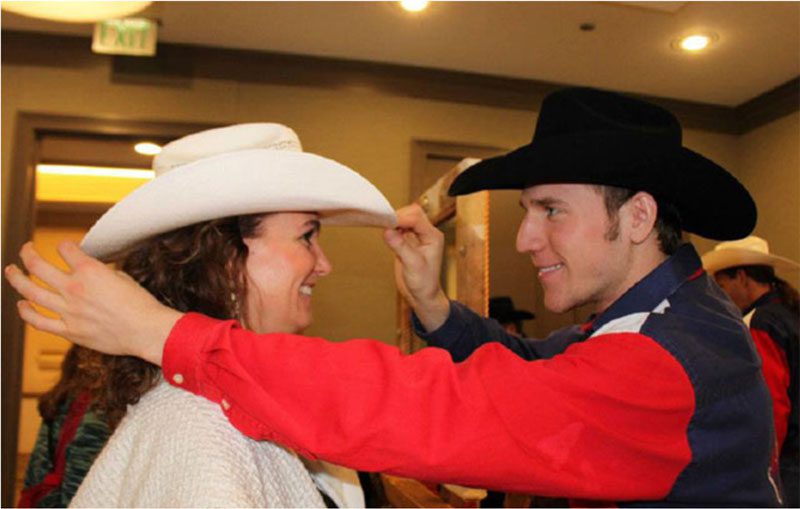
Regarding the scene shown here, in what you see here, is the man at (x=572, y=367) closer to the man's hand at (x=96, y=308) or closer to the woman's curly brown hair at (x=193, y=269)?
the man's hand at (x=96, y=308)

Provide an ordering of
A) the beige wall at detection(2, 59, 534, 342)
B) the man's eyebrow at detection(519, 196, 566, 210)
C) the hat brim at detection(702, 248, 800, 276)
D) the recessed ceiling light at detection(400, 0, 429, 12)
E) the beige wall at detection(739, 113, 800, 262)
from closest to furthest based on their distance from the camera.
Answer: the man's eyebrow at detection(519, 196, 566, 210) < the recessed ceiling light at detection(400, 0, 429, 12) < the hat brim at detection(702, 248, 800, 276) < the beige wall at detection(2, 59, 534, 342) < the beige wall at detection(739, 113, 800, 262)

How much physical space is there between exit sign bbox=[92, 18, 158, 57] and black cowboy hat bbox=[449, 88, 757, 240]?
299cm

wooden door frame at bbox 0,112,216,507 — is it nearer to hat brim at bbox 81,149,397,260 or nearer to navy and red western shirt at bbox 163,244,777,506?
hat brim at bbox 81,149,397,260

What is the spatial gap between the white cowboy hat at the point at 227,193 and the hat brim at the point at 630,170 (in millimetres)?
359

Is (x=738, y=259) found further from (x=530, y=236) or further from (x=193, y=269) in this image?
(x=193, y=269)

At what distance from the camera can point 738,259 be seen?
158 inches

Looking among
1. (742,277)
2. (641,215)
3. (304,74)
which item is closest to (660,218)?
(641,215)

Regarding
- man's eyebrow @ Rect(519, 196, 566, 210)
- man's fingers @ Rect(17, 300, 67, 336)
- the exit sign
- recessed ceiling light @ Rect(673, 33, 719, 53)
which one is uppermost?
recessed ceiling light @ Rect(673, 33, 719, 53)

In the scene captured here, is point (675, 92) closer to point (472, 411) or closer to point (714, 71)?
point (714, 71)

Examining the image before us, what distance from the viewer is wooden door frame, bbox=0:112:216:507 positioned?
4.02 m

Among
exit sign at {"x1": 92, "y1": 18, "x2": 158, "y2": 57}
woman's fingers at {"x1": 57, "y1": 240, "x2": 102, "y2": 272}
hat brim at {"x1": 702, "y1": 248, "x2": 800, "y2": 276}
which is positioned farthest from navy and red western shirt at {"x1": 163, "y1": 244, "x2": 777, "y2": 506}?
exit sign at {"x1": 92, "y1": 18, "x2": 158, "y2": 57}

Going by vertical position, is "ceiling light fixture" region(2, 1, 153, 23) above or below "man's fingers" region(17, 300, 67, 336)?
above

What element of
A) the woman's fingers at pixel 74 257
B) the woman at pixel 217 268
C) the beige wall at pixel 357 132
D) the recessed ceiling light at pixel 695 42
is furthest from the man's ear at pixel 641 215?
the recessed ceiling light at pixel 695 42

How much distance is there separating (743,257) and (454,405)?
3.52 meters
